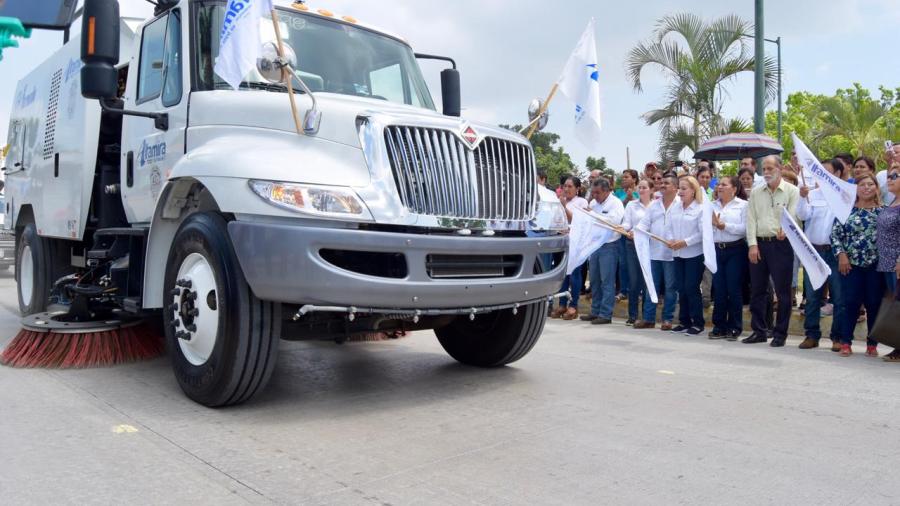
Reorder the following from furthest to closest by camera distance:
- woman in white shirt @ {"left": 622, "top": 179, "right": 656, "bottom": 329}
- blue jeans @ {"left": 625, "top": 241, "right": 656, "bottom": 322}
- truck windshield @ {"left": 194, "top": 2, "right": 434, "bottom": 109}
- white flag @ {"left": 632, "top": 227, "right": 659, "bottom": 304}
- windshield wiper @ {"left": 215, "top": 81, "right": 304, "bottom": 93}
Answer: blue jeans @ {"left": 625, "top": 241, "right": 656, "bottom": 322} < woman in white shirt @ {"left": 622, "top": 179, "right": 656, "bottom": 329} < white flag @ {"left": 632, "top": 227, "right": 659, "bottom": 304} < truck windshield @ {"left": 194, "top": 2, "right": 434, "bottom": 109} < windshield wiper @ {"left": 215, "top": 81, "right": 304, "bottom": 93}

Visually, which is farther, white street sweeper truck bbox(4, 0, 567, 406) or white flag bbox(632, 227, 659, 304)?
white flag bbox(632, 227, 659, 304)

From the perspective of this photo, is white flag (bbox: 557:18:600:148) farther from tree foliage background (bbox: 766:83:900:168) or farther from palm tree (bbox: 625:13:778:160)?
tree foliage background (bbox: 766:83:900:168)

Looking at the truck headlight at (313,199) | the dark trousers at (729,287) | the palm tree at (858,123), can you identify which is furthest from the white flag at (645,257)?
the palm tree at (858,123)

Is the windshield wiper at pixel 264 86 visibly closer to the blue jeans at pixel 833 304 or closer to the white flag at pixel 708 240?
the white flag at pixel 708 240

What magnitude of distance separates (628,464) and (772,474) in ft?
2.10

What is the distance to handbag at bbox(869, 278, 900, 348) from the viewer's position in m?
6.41

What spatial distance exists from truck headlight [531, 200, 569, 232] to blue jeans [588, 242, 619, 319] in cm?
448

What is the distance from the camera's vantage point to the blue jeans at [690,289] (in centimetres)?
858

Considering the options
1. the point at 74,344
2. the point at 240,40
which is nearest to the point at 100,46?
the point at 240,40

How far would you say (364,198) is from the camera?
13.4 feet

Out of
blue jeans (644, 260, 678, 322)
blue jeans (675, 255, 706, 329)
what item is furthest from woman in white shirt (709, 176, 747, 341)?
blue jeans (644, 260, 678, 322)

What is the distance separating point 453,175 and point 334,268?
3.14 feet

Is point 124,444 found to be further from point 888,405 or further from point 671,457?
point 888,405

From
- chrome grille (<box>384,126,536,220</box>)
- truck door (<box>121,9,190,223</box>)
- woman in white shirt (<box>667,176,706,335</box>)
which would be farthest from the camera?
woman in white shirt (<box>667,176,706,335</box>)
